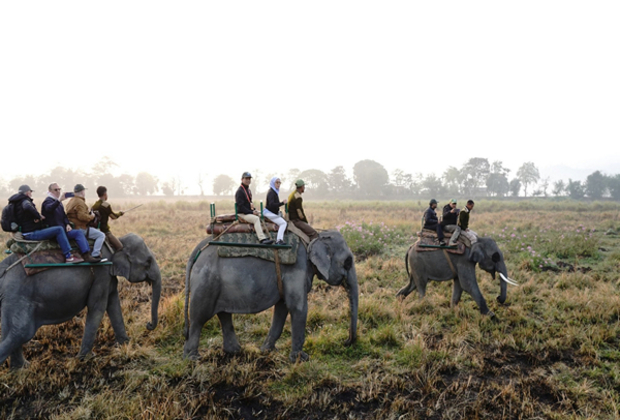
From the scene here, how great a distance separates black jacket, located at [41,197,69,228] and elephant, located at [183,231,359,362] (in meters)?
2.00

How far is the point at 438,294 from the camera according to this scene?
27.7ft

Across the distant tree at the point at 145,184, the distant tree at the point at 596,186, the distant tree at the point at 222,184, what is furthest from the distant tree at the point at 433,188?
the distant tree at the point at 145,184

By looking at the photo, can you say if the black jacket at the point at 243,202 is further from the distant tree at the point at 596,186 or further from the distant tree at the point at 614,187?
the distant tree at the point at 614,187

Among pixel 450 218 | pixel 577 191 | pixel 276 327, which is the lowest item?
pixel 276 327

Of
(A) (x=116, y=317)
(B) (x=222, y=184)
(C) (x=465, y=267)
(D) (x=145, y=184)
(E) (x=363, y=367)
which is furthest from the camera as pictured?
(B) (x=222, y=184)

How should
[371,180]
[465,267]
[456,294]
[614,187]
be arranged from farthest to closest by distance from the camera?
[371,180] → [614,187] → [456,294] → [465,267]

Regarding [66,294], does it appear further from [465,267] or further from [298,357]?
[465,267]

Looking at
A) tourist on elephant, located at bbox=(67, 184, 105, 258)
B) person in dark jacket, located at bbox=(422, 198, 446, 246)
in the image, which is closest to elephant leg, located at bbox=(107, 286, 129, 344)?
tourist on elephant, located at bbox=(67, 184, 105, 258)

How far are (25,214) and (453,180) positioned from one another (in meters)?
106

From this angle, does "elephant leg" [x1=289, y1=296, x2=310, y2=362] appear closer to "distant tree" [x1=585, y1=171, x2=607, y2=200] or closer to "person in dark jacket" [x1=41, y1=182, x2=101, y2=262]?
"person in dark jacket" [x1=41, y1=182, x2=101, y2=262]

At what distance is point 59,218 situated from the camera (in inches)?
202

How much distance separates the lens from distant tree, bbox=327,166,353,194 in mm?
89688

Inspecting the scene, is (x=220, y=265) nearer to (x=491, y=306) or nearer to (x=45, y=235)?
(x=45, y=235)

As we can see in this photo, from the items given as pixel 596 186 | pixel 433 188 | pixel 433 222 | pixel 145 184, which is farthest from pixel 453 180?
pixel 433 222
